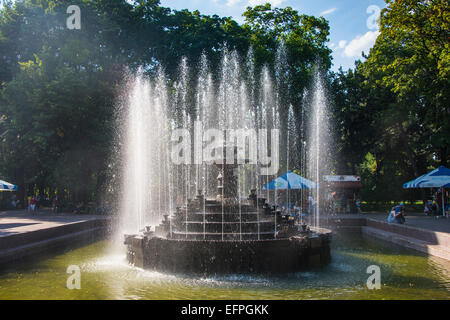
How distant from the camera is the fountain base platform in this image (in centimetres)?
962

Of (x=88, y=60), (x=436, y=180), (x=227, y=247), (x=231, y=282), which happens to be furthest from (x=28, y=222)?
(x=436, y=180)

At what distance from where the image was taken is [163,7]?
34.2 metres

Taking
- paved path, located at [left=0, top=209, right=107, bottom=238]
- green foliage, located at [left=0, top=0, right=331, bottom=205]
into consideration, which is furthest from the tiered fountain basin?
green foliage, located at [left=0, top=0, right=331, bottom=205]

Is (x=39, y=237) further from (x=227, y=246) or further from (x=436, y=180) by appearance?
(x=436, y=180)

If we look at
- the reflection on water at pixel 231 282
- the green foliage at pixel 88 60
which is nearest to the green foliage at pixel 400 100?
the green foliage at pixel 88 60

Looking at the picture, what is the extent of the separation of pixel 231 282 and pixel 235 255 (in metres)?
0.89

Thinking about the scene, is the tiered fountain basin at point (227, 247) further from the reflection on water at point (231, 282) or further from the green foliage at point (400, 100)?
the green foliage at point (400, 100)

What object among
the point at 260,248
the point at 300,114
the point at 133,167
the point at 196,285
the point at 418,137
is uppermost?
the point at 300,114

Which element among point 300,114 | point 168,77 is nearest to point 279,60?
point 300,114

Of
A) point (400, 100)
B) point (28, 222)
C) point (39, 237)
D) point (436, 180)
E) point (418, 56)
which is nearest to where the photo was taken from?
point (39, 237)

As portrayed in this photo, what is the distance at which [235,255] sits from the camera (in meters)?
9.62

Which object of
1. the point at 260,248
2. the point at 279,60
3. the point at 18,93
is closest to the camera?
the point at 260,248

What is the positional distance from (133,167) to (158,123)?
780 cm
